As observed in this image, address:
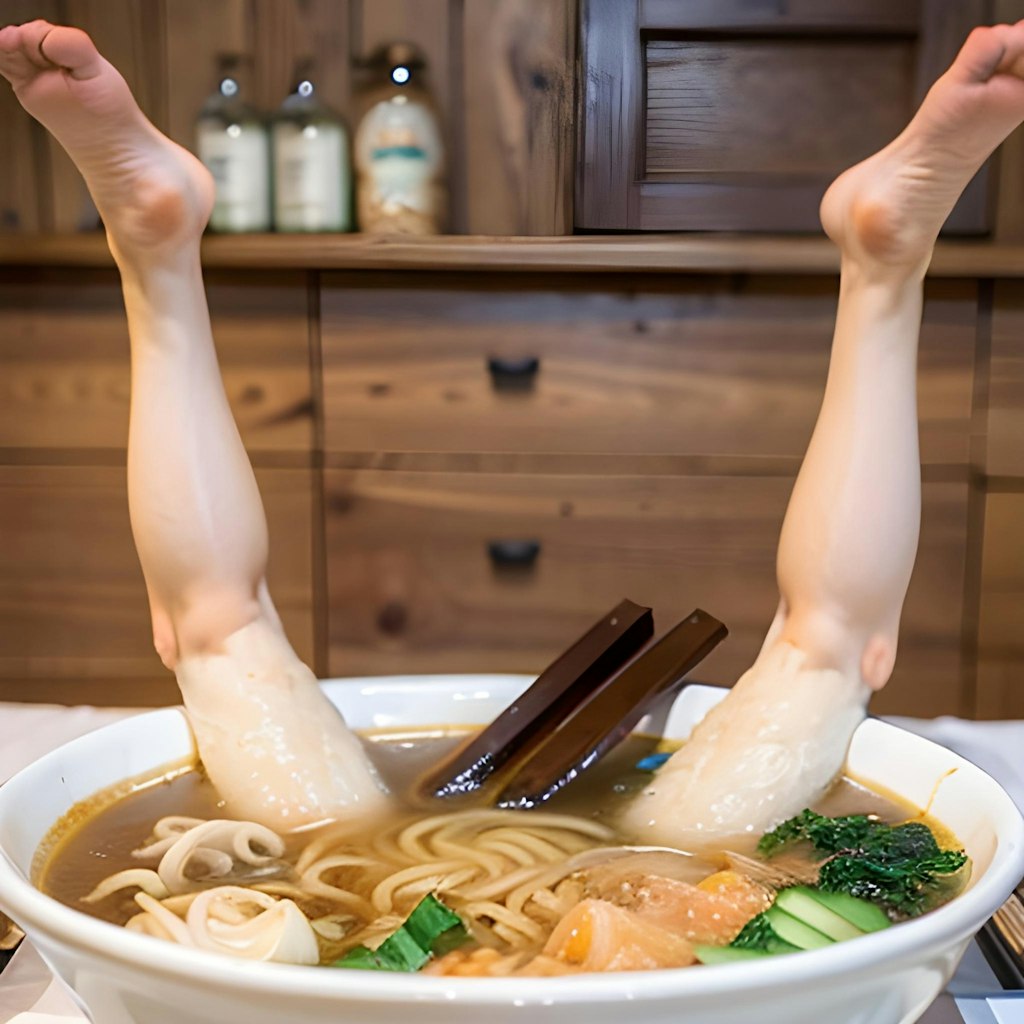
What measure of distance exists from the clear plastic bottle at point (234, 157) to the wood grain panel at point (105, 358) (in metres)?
0.13

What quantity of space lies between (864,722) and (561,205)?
154 centimetres

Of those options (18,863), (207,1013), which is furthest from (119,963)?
(18,863)

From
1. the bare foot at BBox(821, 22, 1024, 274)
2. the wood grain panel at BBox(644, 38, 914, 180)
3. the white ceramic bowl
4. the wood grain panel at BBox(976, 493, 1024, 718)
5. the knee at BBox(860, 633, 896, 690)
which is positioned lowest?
the wood grain panel at BBox(976, 493, 1024, 718)

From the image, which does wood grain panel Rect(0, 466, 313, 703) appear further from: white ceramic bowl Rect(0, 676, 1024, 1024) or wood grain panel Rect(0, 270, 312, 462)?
white ceramic bowl Rect(0, 676, 1024, 1024)

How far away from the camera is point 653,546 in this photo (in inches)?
80.3

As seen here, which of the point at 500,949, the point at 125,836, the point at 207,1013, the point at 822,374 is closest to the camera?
the point at 207,1013

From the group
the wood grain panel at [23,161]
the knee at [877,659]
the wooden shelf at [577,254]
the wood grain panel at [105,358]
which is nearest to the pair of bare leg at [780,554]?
the knee at [877,659]

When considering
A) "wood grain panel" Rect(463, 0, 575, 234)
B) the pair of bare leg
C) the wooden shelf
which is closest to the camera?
the pair of bare leg

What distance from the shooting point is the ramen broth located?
1.98 ft

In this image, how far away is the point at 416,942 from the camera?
1.68ft

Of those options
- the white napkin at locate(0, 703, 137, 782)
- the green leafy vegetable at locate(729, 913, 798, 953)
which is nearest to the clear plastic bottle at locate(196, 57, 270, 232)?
the white napkin at locate(0, 703, 137, 782)

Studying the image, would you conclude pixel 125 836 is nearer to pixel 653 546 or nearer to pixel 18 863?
pixel 18 863

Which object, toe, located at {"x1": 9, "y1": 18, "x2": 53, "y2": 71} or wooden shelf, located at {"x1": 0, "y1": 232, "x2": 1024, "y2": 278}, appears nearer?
toe, located at {"x1": 9, "y1": 18, "x2": 53, "y2": 71}

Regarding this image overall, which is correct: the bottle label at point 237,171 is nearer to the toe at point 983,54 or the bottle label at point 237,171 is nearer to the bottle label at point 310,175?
the bottle label at point 310,175
